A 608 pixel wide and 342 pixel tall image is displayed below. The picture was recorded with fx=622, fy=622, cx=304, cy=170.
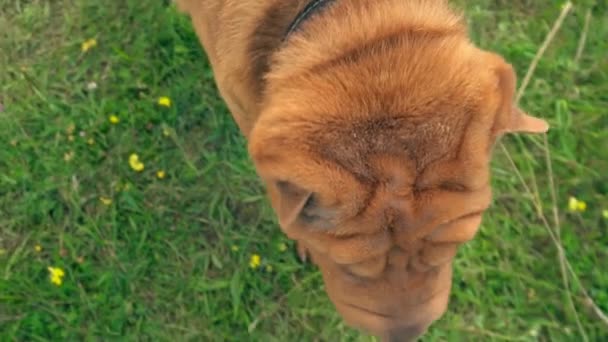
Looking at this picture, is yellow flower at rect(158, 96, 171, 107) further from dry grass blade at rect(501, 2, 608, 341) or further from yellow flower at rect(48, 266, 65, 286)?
dry grass blade at rect(501, 2, 608, 341)

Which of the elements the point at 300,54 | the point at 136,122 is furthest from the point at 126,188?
the point at 300,54

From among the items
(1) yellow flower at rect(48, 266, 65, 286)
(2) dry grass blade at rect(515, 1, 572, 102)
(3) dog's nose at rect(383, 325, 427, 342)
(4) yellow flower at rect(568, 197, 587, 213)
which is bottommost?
(1) yellow flower at rect(48, 266, 65, 286)

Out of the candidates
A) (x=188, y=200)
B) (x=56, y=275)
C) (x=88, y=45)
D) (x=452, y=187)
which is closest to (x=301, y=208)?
(x=452, y=187)

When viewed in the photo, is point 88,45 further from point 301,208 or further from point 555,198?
point 555,198

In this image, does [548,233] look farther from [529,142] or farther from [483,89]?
[483,89]

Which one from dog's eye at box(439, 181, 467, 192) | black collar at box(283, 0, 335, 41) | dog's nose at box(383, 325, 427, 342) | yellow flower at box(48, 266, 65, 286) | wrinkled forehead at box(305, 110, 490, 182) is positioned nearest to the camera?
Answer: wrinkled forehead at box(305, 110, 490, 182)

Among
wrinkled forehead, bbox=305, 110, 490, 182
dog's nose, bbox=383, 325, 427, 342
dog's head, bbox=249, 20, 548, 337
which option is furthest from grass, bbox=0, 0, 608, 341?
wrinkled forehead, bbox=305, 110, 490, 182

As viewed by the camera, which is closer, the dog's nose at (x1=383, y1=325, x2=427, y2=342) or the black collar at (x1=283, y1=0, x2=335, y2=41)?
the black collar at (x1=283, y1=0, x2=335, y2=41)
